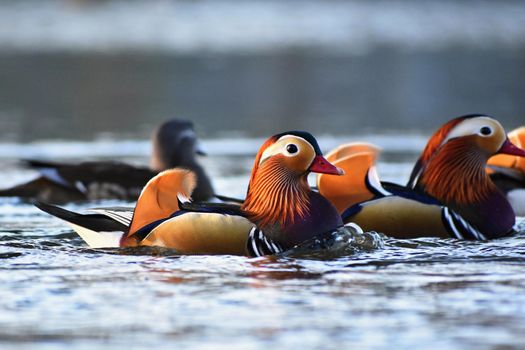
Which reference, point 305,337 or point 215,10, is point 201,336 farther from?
point 215,10

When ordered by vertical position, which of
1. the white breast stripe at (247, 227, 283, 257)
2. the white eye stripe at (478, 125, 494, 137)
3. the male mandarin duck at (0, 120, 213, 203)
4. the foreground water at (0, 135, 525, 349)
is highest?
the white eye stripe at (478, 125, 494, 137)

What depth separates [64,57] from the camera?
80.0ft

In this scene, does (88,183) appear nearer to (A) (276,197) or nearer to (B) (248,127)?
(A) (276,197)

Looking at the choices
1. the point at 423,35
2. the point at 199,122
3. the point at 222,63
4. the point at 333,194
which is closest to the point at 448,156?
the point at 333,194

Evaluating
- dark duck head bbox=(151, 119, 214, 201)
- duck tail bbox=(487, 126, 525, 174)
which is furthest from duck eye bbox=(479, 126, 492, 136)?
dark duck head bbox=(151, 119, 214, 201)

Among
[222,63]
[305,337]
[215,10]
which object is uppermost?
[215,10]

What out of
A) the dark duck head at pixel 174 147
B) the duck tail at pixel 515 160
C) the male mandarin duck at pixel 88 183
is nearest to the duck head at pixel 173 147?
the dark duck head at pixel 174 147

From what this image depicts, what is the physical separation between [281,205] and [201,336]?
1870 millimetres

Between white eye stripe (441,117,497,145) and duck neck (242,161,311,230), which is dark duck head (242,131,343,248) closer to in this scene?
duck neck (242,161,311,230)

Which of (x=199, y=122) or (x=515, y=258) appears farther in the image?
(x=199, y=122)

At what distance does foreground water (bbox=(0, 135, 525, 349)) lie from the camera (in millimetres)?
5180

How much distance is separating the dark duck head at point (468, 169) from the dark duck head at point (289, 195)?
1.04m

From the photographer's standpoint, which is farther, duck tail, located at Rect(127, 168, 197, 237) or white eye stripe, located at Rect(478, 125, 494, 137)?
white eye stripe, located at Rect(478, 125, 494, 137)

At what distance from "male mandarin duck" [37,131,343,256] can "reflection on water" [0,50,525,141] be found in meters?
7.13
